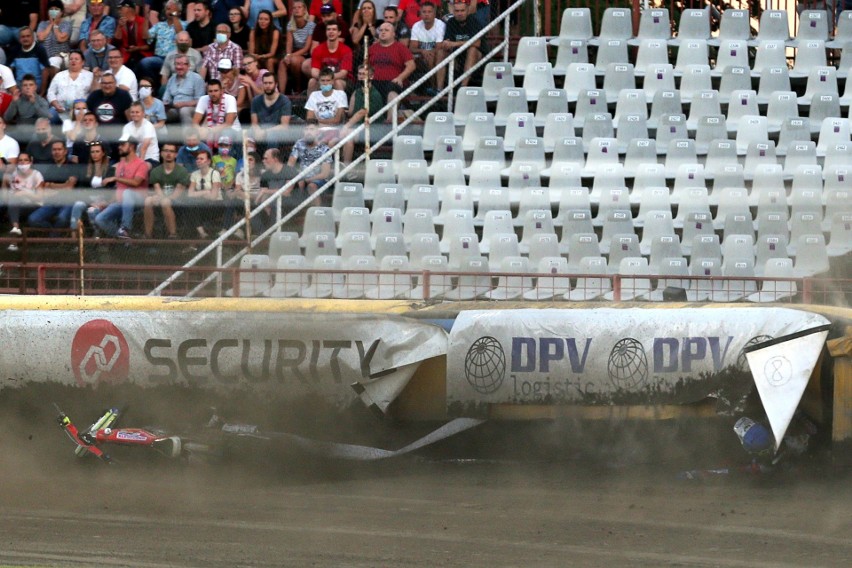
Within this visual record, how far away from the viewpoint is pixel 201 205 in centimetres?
1204

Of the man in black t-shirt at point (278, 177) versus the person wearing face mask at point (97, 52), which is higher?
the person wearing face mask at point (97, 52)

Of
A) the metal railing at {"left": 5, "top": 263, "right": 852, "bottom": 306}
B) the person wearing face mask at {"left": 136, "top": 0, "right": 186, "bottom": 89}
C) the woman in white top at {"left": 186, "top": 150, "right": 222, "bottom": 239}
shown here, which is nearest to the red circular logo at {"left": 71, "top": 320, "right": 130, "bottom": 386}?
the metal railing at {"left": 5, "top": 263, "right": 852, "bottom": 306}

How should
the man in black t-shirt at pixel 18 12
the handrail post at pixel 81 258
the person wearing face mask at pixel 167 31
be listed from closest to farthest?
the handrail post at pixel 81 258 < the person wearing face mask at pixel 167 31 < the man in black t-shirt at pixel 18 12

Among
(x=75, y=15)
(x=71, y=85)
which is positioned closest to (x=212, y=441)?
(x=71, y=85)

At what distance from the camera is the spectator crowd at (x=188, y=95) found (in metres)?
12.3

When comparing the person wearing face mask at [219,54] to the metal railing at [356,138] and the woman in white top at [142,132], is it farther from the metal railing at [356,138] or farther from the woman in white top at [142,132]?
the metal railing at [356,138]

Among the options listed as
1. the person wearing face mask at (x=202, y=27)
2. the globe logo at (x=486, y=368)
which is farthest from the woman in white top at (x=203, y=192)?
the globe logo at (x=486, y=368)

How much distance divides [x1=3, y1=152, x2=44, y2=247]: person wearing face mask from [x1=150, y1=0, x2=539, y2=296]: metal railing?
196cm

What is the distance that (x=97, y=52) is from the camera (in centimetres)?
1412

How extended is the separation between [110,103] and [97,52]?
1.09 meters

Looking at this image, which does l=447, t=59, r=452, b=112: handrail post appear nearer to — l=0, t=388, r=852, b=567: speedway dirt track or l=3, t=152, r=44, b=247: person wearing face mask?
l=3, t=152, r=44, b=247: person wearing face mask

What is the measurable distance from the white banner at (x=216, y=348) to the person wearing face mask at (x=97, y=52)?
4571mm

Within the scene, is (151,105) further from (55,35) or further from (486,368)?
(486,368)

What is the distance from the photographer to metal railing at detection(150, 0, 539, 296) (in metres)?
11.7
